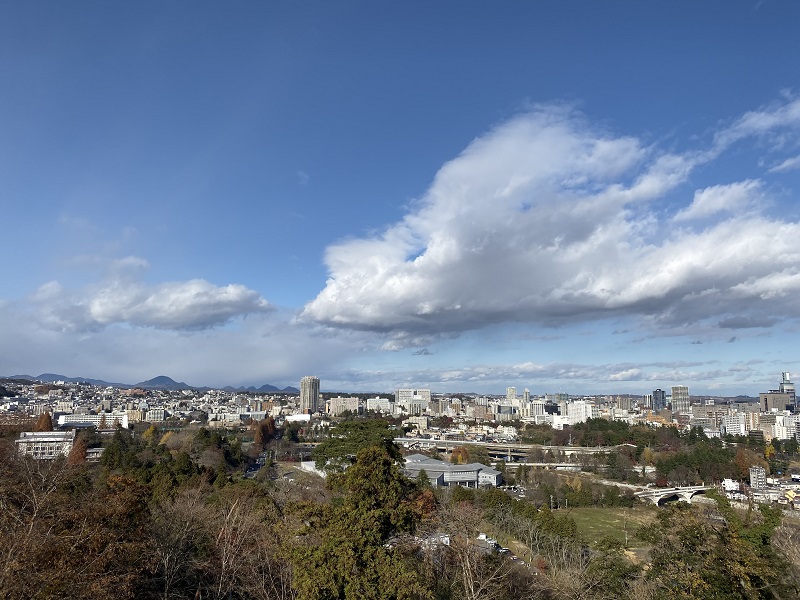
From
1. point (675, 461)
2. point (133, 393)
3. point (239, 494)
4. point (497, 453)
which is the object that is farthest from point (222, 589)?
point (133, 393)

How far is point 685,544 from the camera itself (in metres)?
9.15

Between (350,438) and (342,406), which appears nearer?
A: (350,438)

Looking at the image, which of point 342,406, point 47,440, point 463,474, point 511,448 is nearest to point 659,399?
point 342,406

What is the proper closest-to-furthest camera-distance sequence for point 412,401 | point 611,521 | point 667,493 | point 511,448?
point 611,521
point 667,493
point 511,448
point 412,401

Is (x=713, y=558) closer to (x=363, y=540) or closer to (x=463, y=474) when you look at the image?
→ (x=363, y=540)

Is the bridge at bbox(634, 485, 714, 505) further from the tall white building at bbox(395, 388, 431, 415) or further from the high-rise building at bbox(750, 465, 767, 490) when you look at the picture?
the tall white building at bbox(395, 388, 431, 415)

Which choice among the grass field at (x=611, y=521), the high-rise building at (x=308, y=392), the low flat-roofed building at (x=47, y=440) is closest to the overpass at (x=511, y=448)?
the grass field at (x=611, y=521)

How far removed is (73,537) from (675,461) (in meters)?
45.9

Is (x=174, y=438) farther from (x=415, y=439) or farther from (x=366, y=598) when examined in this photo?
(x=366, y=598)

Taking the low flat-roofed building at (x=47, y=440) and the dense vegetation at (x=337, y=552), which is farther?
the low flat-roofed building at (x=47, y=440)

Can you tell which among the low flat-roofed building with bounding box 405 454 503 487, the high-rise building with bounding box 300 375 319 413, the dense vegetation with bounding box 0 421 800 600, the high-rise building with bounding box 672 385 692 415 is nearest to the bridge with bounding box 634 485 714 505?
the low flat-roofed building with bounding box 405 454 503 487

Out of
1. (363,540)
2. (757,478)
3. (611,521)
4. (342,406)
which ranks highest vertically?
(363,540)

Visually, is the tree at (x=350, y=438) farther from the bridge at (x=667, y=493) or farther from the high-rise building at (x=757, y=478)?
the high-rise building at (x=757, y=478)

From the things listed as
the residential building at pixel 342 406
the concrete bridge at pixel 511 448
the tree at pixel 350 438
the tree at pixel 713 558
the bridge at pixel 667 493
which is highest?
the tree at pixel 350 438
